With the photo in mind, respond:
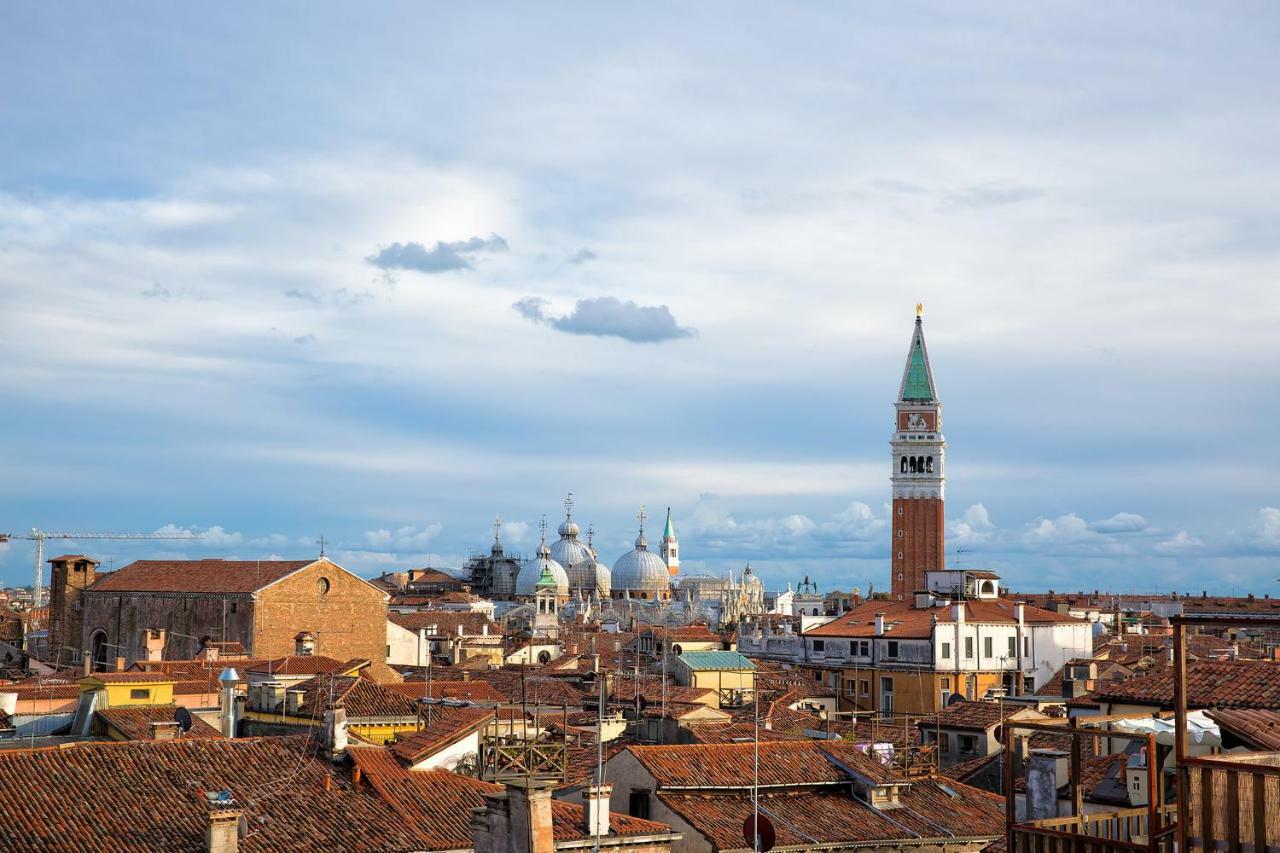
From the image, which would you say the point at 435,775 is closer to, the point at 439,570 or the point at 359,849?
the point at 359,849

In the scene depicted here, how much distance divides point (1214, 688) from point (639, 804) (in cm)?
854

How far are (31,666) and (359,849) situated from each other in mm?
45101

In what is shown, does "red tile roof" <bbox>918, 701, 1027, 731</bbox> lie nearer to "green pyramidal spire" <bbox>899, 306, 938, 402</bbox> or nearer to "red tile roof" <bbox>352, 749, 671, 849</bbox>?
"red tile roof" <bbox>352, 749, 671, 849</bbox>

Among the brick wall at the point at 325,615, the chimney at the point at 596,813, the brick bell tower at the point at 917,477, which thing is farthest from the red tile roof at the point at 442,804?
the brick bell tower at the point at 917,477

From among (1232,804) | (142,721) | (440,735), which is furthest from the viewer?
(142,721)

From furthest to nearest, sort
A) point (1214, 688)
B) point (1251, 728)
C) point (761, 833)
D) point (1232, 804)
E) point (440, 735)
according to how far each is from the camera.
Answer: point (1214, 688), point (440, 735), point (761, 833), point (1251, 728), point (1232, 804)

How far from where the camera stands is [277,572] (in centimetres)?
5903

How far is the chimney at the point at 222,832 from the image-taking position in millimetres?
14680

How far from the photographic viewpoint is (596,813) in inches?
622

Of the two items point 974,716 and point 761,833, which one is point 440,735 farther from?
point 974,716

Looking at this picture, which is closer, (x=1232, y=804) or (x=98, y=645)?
(x=1232, y=804)

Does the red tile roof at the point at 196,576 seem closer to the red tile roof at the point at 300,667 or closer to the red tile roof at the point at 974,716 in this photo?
the red tile roof at the point at 300,667

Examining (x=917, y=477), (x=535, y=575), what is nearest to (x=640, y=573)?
(x=535, y=575)

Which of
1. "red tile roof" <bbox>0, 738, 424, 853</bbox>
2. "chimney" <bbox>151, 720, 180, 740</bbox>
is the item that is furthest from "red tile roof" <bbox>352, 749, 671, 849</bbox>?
"chimney" <bbox>151, 720, 180, 740</bbox>
